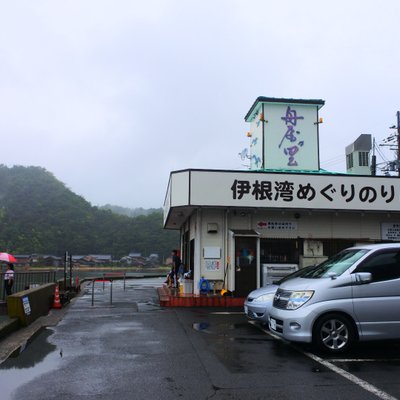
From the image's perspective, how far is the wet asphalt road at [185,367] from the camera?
5.43 m

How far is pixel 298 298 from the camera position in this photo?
295 inches

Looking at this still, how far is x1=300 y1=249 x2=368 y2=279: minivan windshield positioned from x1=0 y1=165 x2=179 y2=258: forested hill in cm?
6703

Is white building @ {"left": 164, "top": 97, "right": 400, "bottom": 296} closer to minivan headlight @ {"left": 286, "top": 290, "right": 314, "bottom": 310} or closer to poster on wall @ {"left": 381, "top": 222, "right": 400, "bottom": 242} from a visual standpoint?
poster on wall @ {"left": 381, "top": 222, "right": 400, "bottom": 242}

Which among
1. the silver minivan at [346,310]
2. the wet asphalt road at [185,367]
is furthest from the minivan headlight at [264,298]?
the silver minivan at [346,310]

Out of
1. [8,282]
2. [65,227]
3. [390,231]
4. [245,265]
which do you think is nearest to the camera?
[245,265]

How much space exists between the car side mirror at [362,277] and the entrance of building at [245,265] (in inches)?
304

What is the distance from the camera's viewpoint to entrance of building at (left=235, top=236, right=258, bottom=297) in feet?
48.7

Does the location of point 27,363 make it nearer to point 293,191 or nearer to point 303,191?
point 293,191

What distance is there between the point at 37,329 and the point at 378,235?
1196 centimetres

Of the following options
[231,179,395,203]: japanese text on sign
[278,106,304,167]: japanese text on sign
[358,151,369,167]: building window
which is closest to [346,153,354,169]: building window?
[358,151,369,167]: building window

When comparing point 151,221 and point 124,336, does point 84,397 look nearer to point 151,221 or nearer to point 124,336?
point 124,336

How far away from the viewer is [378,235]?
1603 centimetres

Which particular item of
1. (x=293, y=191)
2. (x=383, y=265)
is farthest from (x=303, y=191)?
(x=383, y=265)

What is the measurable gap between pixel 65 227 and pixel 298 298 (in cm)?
7581
